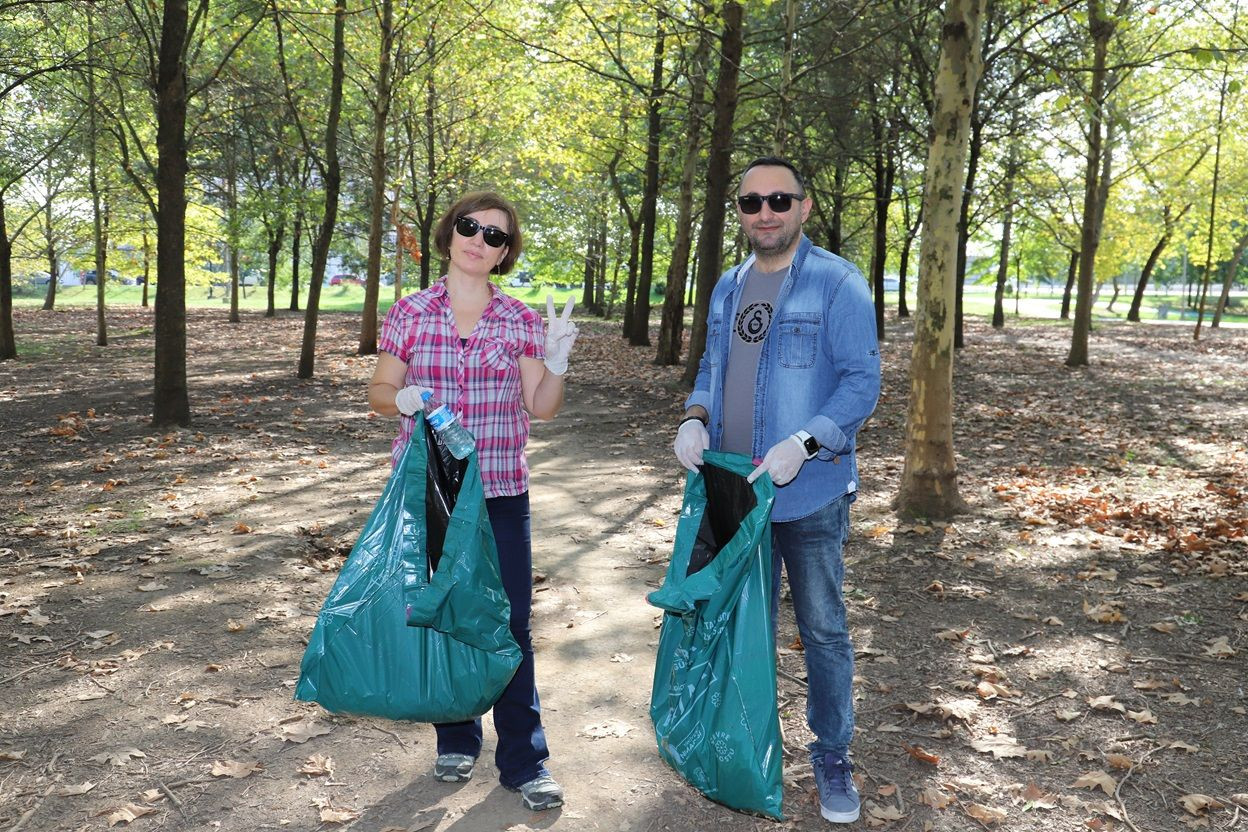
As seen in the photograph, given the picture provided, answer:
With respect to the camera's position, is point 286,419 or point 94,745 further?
point 286,419

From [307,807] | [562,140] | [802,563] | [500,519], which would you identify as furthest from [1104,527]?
[562,140]

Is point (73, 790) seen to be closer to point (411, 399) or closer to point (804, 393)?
point (411, 399)

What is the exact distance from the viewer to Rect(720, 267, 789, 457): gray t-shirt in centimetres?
302

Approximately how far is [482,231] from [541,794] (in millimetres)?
1954

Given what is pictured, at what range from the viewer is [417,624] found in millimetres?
2719

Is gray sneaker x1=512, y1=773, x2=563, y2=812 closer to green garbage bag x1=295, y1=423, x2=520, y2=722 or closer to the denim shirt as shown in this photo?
green garbage bag x1=295, y1=423, x2=520, y2=722

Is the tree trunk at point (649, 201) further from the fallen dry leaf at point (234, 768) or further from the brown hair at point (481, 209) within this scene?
the fallen dry leaf at point (234, 768)

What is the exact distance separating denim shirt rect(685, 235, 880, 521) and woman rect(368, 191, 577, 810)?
0.71m

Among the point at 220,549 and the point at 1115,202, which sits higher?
the point at 1115,202

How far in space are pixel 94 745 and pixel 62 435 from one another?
744cm

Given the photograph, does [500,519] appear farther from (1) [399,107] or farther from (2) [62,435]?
(1) [399,107]

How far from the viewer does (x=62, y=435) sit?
32.2 ft

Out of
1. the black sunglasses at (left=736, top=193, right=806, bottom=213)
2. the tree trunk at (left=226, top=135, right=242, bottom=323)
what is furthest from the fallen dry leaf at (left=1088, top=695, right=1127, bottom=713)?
the tree trunk at (left=226, top=135, right=242, bottom=323)

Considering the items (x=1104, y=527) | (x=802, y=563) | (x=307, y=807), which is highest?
(x=802, y=563)
